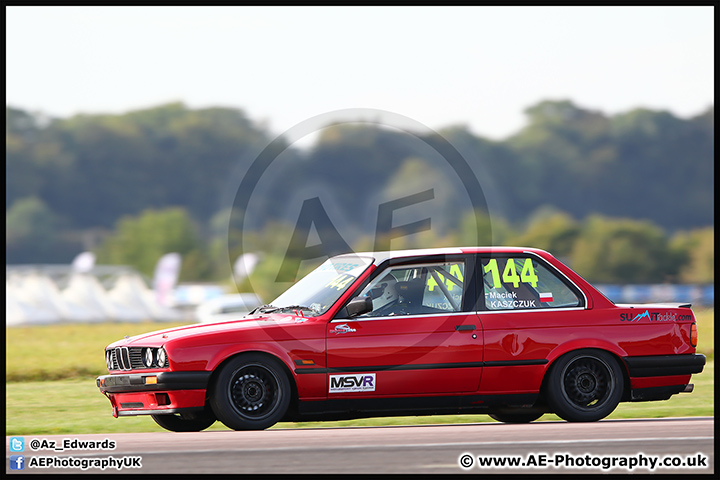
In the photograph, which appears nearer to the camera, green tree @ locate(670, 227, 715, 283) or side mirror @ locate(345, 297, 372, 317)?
side mirror @ locate(345, 297, 372, 317)

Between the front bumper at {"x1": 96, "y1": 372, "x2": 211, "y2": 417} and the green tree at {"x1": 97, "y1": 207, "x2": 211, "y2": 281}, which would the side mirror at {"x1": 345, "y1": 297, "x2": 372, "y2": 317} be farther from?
the green tree at {"x1": 97, "y1": 207, "x2": 211, "y2": 281}

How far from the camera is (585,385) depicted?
9.41 meters

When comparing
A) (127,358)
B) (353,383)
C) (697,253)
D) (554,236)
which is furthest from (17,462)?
(697,253)

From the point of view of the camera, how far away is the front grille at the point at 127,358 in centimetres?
895

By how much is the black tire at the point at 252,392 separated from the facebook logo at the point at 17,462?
173cm

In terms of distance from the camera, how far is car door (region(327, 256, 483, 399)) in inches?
349

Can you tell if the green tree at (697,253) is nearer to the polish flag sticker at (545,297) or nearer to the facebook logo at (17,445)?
the polish flag sticker at (545,297)

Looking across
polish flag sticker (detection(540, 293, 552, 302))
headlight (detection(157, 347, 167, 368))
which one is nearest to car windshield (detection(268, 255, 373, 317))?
headlight (detection(157, 347, 167, 368))

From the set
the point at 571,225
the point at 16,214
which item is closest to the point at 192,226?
the point at 16,214

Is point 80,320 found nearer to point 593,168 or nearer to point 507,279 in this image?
point 507,279

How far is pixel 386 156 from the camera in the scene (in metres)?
100

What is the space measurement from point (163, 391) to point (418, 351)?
2265 millimetres

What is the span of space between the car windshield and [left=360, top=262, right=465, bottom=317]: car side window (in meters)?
0.26

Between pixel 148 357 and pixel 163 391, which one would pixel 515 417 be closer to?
pixel 163 391
